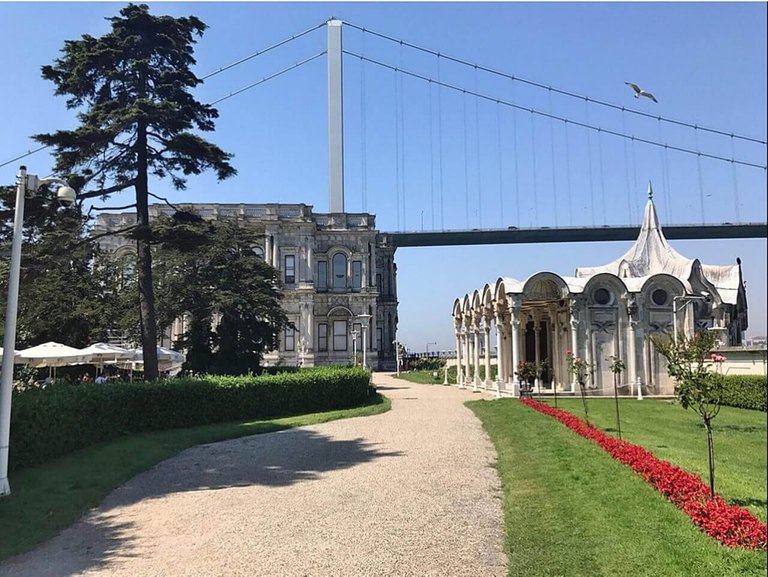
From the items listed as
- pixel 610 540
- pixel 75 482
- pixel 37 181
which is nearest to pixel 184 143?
pixel 37 181

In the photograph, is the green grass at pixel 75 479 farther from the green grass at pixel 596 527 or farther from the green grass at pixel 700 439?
the green grass at pixel 700 439

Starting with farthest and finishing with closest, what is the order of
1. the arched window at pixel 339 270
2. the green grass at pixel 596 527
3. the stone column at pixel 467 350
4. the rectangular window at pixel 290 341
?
the arched window at pixel 339 270, the rectangular window at pixel 290 341, the stone column at pixel 467 350, the green grass at pixel 596 527

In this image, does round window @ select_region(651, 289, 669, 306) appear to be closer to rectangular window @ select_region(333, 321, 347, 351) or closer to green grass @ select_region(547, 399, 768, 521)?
green grass @ select_region(547, 399, 768, 521)

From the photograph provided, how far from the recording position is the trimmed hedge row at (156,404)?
10977 mm

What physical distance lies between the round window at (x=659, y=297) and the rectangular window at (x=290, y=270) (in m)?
36.4

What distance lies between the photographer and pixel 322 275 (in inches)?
2320

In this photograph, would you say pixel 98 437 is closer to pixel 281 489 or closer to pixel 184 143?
pixel 281 489

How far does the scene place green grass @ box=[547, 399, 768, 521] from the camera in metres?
6.95

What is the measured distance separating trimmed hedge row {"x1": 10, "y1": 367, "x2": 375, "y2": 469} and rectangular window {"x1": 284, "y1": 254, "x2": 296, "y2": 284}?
111ft

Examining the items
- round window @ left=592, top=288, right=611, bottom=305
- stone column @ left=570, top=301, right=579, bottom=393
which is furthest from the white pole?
round window @ left=592, top=288, right=611, bottom=305

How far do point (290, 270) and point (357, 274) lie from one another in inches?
251

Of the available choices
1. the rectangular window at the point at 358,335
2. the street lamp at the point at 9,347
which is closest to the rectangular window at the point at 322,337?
the rectangular window at the point at 358,335

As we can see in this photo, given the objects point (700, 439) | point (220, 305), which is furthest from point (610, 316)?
point (220, 305)

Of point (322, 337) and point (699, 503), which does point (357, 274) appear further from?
point (699, 503)
